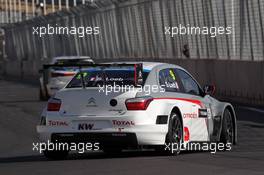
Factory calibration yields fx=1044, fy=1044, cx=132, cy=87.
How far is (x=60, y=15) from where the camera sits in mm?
57844

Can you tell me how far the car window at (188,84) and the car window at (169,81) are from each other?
0.17 m

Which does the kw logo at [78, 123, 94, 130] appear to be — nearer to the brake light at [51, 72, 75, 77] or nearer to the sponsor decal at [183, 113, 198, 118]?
the sponsor decal at [183, 113, 198, 118]

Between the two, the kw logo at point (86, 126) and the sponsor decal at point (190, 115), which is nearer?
the kw logo at point (86, 126)

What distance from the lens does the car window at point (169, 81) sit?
45.9 feet

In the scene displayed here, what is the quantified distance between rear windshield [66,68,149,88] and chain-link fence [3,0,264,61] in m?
15.8

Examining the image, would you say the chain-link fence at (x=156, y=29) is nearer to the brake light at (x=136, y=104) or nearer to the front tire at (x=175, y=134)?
the front tire at (x=175, y=134)

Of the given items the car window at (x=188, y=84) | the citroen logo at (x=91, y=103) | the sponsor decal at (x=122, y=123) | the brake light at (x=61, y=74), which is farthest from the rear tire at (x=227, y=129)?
the brake light at (x=61, y=74)

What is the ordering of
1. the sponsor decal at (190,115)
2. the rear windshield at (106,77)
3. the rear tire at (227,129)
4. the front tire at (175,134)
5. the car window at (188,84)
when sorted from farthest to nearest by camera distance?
1. the rear tire at (227,129)
2. the car window at (188,84)
3. the sponsor decal at (190,115)
4. the rear windshield at (106,77)
5. the front tire at (175,134)

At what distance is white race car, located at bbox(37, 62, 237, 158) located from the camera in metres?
13.3

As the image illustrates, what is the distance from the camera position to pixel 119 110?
1336cm

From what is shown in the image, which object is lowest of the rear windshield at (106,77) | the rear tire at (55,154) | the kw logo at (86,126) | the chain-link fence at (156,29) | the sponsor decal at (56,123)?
the chain-link fence at (156,29)

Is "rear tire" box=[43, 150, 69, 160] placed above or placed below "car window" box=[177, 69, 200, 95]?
below

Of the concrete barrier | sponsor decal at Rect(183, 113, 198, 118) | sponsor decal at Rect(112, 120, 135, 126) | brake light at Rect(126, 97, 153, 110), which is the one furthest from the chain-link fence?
sponsor decal at Rect(112, 120, 135, 126)

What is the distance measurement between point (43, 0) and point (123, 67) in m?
73.6
